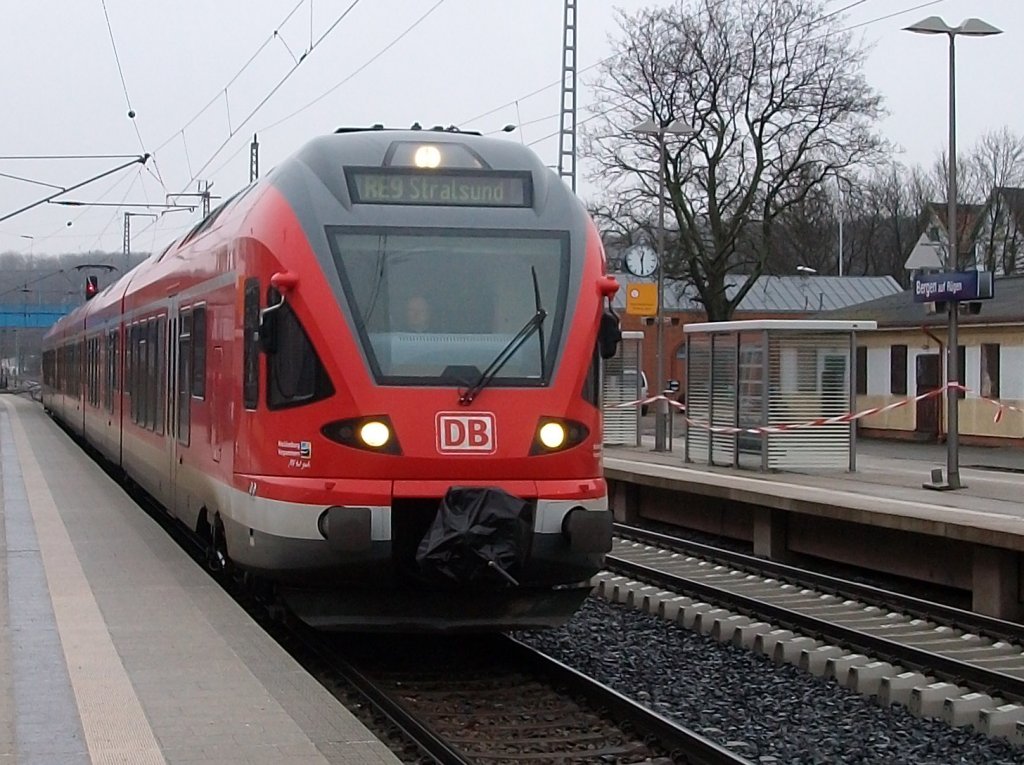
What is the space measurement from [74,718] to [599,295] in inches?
161

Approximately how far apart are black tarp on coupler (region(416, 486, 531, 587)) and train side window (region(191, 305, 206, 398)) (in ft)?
11.3

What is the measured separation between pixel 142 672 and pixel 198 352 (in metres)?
4.33

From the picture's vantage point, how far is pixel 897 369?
3100 cm

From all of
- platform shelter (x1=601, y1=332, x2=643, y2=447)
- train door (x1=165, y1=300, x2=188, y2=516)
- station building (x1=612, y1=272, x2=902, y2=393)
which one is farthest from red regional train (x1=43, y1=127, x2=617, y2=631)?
station building (x1=612, y1=272, x2=902, y2=393)

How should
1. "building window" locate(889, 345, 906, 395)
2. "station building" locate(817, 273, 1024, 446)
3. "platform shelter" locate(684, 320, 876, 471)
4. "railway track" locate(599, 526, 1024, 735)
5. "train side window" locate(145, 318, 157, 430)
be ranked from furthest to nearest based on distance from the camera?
"building window" locate(889, 345, 906, 395), "station building" locate(817, 273, 1024, 446), "platform shelter" locate(684, 320, 876, 471), "train side window" locate(145, 318, 157, 430), "railway track" locate(599, 526, 1024, 735)

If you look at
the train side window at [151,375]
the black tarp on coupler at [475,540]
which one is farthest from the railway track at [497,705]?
the train side window at [151,375]

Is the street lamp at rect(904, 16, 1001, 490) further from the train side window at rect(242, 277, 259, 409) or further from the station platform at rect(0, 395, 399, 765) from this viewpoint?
the train side window at rect(242, 277, 259, 409)

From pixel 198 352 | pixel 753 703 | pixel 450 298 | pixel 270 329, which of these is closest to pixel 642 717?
pixel 753 703

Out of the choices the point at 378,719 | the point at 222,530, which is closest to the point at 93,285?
the point at 222,530

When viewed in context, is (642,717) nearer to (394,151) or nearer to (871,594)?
(394,151)

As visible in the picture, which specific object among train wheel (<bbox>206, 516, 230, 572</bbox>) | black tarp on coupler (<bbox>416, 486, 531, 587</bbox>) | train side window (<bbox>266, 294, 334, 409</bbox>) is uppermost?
train side window (<bbox>266, 294, 334, 409</bbox>)

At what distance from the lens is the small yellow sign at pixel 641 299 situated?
2751 cm

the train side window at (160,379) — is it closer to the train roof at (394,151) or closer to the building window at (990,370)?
the train roof at (394,151)

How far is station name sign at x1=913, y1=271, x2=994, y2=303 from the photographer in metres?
17.1
